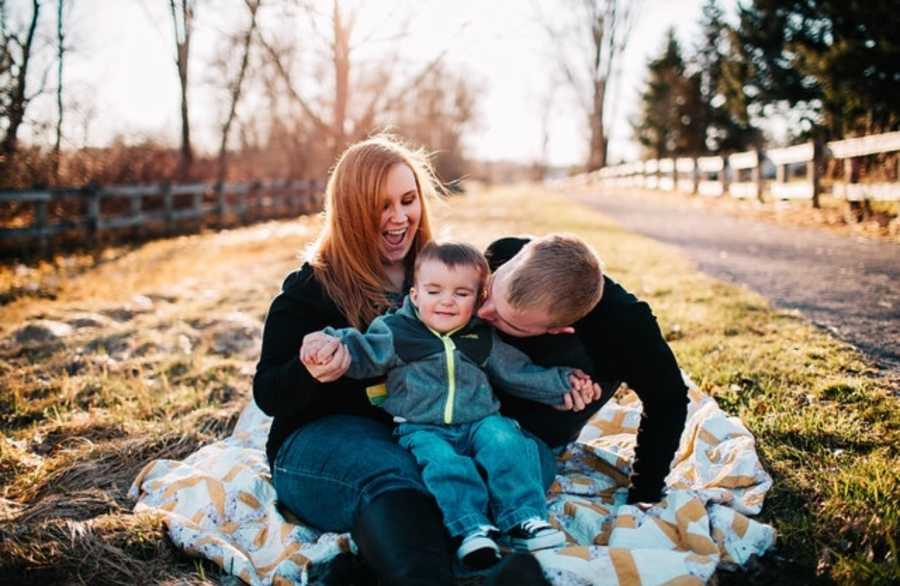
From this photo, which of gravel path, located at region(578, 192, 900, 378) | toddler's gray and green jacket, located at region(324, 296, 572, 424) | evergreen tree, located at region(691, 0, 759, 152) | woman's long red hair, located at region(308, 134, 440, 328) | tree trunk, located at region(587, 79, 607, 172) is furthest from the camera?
tree trunk, located at region(587, 79, 607, 172)

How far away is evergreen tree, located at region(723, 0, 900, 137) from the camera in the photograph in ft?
39.2

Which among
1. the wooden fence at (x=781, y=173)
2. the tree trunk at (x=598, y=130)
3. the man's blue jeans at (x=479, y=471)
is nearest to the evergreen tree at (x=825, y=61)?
the wooden fence at (x=781, y=173)

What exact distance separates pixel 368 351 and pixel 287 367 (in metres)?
0.27

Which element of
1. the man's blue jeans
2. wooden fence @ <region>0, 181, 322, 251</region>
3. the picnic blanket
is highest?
wooden fence @ <region>0, 181, 322, 251</region>

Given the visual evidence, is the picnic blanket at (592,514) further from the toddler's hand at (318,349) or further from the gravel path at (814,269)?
the gravel path at (814,269)

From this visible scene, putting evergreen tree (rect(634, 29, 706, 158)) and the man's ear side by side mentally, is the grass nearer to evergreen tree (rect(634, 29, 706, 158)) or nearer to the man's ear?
the man's ear

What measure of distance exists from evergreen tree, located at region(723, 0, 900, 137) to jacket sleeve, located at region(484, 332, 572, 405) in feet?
36.2

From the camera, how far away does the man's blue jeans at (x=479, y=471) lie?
2061mm

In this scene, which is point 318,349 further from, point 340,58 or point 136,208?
point 136,208

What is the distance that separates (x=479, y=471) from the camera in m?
2.24

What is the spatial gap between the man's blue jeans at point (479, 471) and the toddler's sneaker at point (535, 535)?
24 mm

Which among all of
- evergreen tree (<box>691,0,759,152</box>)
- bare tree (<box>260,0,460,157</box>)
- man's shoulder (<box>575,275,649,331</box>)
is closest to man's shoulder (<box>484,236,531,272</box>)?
man's shoulder (<box>575,275,649,331</box>)

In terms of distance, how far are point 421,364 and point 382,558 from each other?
0.67 m

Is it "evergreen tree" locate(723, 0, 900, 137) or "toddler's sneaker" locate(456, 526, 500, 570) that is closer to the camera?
"toddler's sneaker" locate(456, 526, 500, 570)
